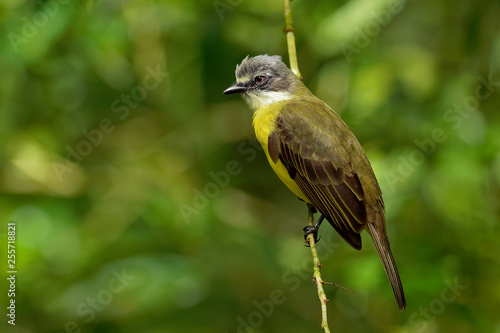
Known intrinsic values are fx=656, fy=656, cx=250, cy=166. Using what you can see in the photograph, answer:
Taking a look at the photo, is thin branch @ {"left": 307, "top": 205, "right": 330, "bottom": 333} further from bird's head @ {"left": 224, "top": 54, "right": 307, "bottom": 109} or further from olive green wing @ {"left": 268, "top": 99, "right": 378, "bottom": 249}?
bird's head @ {"left": 224, "top": 54, "right": 307, "bottom": 109}

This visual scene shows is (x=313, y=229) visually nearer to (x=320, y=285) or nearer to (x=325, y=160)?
(x=325, y=160)

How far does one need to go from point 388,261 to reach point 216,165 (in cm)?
191

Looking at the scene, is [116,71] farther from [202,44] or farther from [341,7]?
[341,7]

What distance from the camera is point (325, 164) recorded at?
469 cm

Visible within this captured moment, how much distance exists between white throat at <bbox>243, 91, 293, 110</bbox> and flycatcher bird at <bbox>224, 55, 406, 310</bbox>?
0.04 metres

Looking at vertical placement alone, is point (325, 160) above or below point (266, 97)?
below

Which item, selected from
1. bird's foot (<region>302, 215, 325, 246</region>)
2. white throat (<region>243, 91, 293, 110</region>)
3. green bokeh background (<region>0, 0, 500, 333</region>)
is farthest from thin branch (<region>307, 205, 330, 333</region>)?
white throat (<region>243, 91, 293, 110</region>)

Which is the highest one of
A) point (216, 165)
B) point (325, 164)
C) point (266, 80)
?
point (266, 80)

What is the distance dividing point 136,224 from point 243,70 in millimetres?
1450

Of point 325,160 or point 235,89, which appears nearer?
point 325,160

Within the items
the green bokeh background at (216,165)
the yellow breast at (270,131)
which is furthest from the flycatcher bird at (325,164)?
the green bokeh background at (216,165)

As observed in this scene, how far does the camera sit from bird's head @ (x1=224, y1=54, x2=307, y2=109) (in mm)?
5074

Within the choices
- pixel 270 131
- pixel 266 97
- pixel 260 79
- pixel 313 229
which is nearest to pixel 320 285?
pixel 313 229

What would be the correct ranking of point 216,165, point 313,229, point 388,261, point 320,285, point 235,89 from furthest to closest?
point 216,165 < point 235,89 < point 313,229 < point 388,261 < point 320,285
